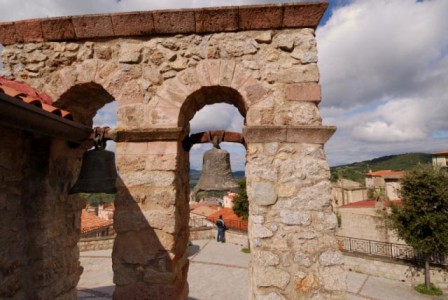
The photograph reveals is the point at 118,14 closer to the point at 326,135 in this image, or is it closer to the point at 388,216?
the point at 326,135

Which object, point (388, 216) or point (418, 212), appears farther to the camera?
point (388, 216)

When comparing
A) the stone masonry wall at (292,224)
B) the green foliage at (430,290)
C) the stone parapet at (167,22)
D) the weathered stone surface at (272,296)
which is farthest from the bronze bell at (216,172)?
the green foliage at (430,290)

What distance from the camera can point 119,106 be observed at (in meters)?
3.42

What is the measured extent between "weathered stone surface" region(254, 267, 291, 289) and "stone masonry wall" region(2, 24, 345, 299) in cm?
1

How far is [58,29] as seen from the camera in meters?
3.54

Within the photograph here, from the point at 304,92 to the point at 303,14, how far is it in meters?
0.87

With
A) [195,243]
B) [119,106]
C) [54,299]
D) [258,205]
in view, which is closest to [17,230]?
[54,299]

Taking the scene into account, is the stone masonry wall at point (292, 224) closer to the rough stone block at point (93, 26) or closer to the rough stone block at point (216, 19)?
the rough stone block at point (216, 19)

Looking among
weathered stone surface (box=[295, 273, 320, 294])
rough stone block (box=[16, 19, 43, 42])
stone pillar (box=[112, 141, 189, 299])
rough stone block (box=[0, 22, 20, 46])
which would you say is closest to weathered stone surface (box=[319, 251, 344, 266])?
weathered stone surface (box=[295, 273, 320, 294])

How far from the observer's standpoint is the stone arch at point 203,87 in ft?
10.7

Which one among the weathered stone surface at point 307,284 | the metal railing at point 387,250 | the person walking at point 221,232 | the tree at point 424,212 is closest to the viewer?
the weathered stone surface at point 307,284

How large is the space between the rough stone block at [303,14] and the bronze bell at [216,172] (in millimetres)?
1627

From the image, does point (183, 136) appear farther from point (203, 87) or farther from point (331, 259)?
point (331, 259)

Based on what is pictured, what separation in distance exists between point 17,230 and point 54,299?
96cm
